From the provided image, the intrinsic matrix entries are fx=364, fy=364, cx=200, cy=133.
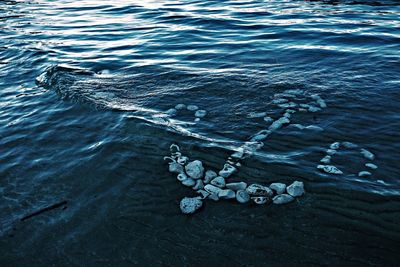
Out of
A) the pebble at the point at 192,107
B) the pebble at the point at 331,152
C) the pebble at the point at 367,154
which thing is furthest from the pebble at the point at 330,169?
the pebble at the point at 192,107

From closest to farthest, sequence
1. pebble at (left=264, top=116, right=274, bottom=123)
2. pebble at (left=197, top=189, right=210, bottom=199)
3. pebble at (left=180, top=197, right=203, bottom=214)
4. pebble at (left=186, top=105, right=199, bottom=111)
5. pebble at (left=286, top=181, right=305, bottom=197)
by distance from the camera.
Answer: pebble at (left=180, top=197, right=203, bottom=214) < pebble at (left=286, top=181, right=305, bottom=197) < pebble at (left=197, top=189, right=210, bottom=199) < pebble at (left=264, top=116, right=274, bottom=123) < pebble at (left=186, top=105, right=199, bottom=111)

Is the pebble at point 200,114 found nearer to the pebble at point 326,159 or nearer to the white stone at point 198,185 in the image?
the white stone at point 198,185

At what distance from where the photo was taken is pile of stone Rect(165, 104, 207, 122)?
7464 mm

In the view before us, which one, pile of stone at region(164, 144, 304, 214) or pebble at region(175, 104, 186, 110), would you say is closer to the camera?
pile of stone at region(164, 144, 304, 214)

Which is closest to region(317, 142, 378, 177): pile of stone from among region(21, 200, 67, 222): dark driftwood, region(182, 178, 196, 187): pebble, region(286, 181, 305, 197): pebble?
region(286, 181, 305, 197): pebble

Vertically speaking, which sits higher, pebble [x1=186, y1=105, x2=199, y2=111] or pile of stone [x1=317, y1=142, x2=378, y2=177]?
pebble [x1=186, y1=105, x2=199, y2=111]

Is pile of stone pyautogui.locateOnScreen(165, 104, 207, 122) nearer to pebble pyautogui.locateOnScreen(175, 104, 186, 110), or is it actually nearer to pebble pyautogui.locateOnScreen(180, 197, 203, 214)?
pebble pyautogui.locateOnScreen(175, 104, 186, 110)

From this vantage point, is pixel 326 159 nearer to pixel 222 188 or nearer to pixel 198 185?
pixel 222 188

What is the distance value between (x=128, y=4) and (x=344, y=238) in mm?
19828

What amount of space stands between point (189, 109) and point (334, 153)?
10.3ft

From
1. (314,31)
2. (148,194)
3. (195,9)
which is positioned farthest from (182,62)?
(195,9)

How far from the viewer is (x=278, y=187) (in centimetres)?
519

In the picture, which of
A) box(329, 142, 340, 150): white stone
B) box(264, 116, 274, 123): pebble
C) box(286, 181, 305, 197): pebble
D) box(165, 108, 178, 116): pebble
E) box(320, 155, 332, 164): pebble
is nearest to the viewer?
box(286, 181, 305, 197): pebble

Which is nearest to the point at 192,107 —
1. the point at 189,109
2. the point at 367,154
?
the point at 189,109
